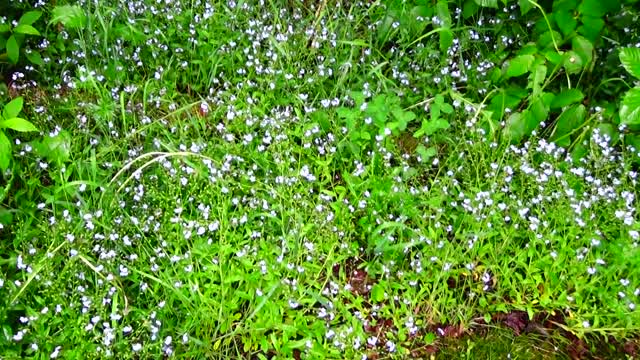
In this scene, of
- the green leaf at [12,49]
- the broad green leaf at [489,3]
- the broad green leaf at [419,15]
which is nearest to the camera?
the green leaf at [12,49]

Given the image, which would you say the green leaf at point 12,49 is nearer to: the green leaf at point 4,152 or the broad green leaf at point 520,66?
the green leaf at point 4,152

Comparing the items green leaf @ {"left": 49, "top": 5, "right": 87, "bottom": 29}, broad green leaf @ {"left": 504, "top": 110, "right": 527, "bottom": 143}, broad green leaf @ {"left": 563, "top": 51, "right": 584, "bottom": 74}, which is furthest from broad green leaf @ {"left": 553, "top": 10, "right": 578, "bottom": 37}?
green leaf @ {"left": 49, "top": 5, "right": 87, "bottom": 29}

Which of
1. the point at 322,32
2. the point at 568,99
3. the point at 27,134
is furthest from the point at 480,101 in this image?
the point at 27,134

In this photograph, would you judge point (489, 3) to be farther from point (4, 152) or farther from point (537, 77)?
point (4, 152)

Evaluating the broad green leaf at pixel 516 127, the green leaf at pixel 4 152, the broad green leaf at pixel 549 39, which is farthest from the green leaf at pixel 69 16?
the broad green leaf at pixel 549 39

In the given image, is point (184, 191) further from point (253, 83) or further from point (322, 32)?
point (322, 32)

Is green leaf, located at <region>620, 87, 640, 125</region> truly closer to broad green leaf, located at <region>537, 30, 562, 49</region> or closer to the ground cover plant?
the ground cover plant

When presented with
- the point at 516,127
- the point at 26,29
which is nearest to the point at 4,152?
the point at 26,29
